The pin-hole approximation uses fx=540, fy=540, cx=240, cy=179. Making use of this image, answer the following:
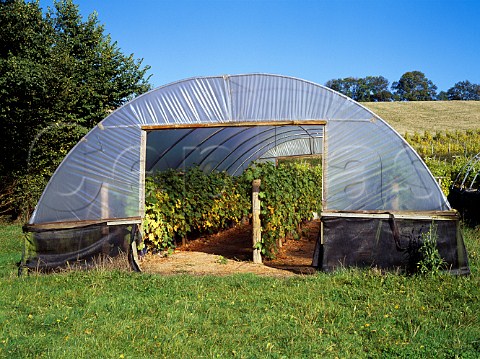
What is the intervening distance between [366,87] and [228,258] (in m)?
57.5

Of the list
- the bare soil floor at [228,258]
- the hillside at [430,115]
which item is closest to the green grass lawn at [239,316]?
the bare soil floor at [228,258]

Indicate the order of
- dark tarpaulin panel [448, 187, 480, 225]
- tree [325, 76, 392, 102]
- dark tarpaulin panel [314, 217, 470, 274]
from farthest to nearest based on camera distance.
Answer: tree [325, 76, 392, 102] → dark tarpaulin panel [448, 187, 480, 225] → dark tarpaulin panel [314, 217, 470, 274]

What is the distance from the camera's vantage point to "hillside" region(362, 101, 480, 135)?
3500cm

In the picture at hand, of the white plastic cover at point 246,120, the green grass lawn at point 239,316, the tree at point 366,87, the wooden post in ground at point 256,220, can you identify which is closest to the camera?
the green grass lawn at point 239,316

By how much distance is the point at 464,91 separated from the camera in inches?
2640

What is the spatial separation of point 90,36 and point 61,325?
12539mm

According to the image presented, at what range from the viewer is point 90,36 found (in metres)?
15.8

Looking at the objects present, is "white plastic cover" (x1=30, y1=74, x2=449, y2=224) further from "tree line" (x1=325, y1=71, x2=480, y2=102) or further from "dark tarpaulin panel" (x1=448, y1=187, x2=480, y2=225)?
"tree line" (x1=325, y1=71, x2=480, y2=102)

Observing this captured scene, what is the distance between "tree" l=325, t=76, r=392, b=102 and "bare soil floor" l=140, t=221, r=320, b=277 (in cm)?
5004

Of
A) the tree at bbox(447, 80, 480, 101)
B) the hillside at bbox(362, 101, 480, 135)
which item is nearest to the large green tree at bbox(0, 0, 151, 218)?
the hillside at bbox(362, 101, 480, 135)

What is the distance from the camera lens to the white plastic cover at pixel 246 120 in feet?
23.7

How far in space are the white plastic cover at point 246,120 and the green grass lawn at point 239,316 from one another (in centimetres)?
117

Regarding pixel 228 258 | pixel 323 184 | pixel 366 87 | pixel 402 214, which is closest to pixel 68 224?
pixel 228 258

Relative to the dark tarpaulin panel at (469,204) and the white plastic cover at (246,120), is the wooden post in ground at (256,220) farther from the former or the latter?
the dark tarpaulin panel at (469,204)
